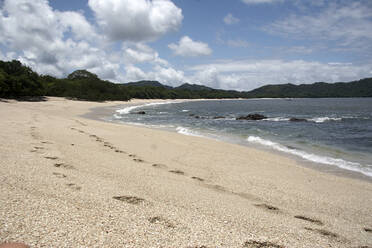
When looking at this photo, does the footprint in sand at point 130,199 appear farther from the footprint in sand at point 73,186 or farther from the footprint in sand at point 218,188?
the footprint in sand at point 218,188

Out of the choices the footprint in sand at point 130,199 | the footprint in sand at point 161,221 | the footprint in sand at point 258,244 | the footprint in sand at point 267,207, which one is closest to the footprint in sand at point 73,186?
the footprint in sand at point 130,199

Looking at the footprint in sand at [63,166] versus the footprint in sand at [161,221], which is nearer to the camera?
the footprint in sand at [161,221]

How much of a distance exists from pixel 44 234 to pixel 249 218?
3.57m

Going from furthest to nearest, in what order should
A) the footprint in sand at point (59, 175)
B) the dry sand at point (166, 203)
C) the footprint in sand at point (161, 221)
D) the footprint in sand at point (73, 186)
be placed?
1. the footprint in sand at point (59, 175)
2. the footprint in sand at point (73, 186)
3. the footprint in sand at point (161, 221)
4. the dry sand at point (166, 203)

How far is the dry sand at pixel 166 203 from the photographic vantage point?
3.49 meters

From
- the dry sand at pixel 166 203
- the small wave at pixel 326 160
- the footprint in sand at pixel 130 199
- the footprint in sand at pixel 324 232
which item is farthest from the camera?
the small wave at pixel 326 160

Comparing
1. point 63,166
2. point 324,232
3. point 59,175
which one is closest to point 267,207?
point 324,232

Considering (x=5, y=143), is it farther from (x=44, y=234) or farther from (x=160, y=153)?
(x=44, y=234)

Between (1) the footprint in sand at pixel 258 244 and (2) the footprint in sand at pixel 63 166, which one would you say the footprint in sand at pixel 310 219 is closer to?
(1) the footprint in sand at pixel 258 244

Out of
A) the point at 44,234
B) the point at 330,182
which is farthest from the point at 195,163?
the point at 44,234

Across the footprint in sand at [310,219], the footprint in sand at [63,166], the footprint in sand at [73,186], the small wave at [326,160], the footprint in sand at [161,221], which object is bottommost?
the small wave at [326,160]

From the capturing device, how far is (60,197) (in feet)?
14.6

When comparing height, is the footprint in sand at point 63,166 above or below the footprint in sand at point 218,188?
above

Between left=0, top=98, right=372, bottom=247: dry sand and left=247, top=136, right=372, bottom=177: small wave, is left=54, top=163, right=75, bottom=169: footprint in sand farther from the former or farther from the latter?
left=247, top=136, right=372, bottom=177: small wave
